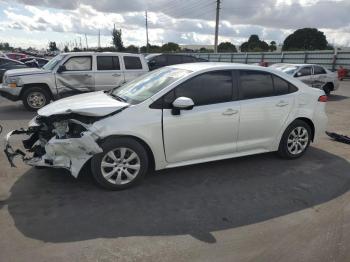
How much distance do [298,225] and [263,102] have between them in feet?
6.99

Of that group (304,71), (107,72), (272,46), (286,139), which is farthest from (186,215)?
(272,46)

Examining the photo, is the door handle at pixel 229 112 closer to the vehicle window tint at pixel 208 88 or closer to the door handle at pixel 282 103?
the vehicle window tint at pixel 208 88

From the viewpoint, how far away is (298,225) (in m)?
3.88

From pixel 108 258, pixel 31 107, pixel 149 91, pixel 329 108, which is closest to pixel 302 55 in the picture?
pixel 329 108

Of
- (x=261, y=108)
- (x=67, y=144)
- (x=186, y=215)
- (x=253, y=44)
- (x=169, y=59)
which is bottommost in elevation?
(x=186, y=215)

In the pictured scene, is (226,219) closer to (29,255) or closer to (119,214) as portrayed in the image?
(119,214)

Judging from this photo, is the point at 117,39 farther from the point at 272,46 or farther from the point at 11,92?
the point at 11,92

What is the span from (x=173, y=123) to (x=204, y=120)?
1.54 feet

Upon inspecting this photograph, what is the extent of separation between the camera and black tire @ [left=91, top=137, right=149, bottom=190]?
4.39 meters

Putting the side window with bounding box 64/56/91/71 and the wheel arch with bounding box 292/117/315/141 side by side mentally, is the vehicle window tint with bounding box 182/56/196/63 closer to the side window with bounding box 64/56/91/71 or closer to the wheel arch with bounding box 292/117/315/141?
the side window with bounding box 64/56/91/71

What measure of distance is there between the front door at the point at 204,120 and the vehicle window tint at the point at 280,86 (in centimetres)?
80

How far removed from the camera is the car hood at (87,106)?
4430 mm

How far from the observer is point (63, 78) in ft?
34.3

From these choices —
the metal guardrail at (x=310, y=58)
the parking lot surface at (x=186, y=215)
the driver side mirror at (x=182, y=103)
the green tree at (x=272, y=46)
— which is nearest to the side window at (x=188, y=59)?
the parking lot surface at (x=186, y=215)
